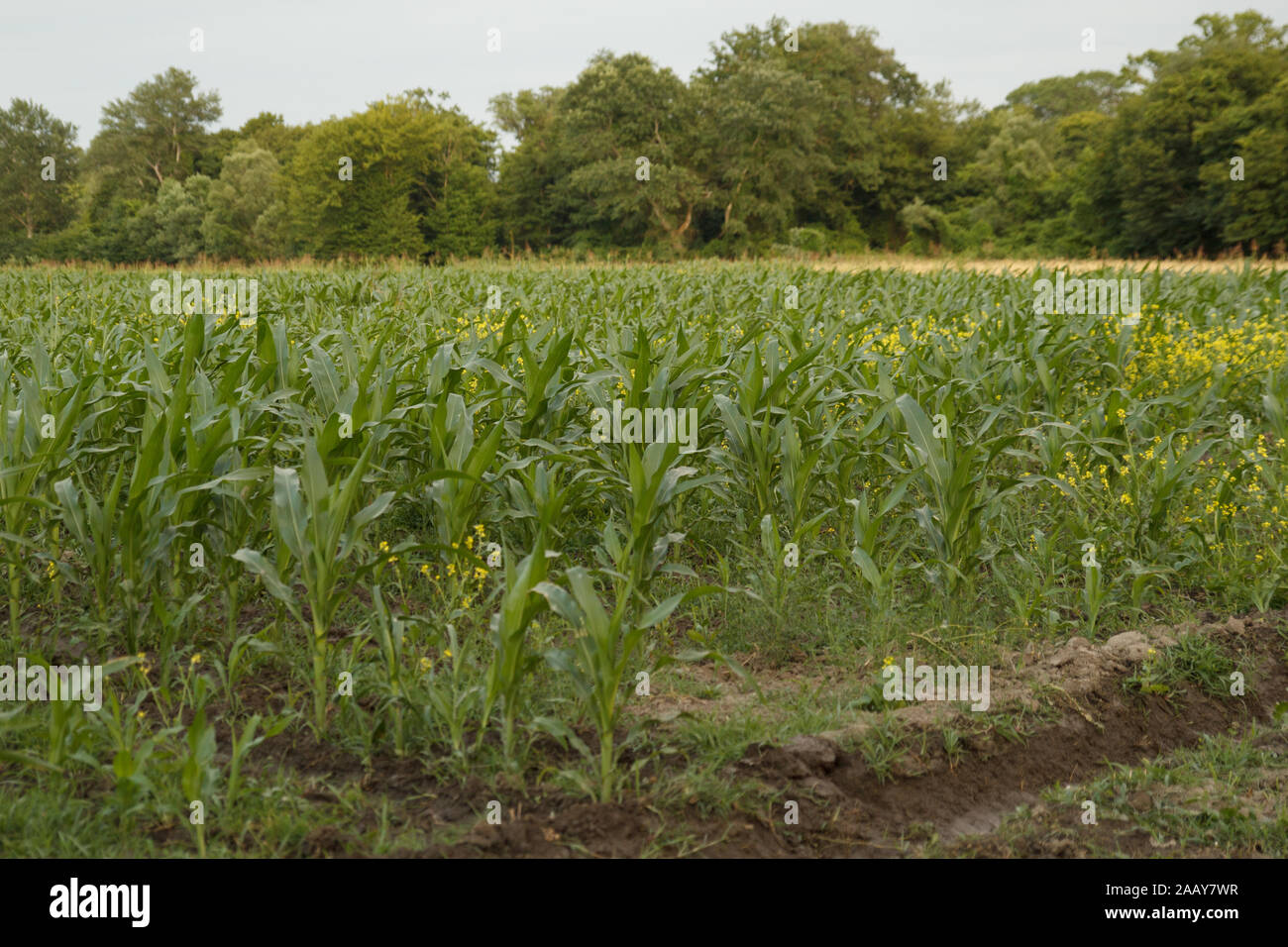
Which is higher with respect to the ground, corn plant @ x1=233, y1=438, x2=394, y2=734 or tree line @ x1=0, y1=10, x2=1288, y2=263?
tree line @ x1=0, y1=10, x2=1288, y2=263

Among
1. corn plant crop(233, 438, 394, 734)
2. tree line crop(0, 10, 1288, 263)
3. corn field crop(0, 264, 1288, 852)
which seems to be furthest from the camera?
tree line crop(0, 10, 1288, 263)

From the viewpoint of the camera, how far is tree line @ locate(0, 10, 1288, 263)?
1528 inches

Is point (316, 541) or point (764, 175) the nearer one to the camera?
point (316, 541)

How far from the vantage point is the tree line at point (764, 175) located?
127 feet

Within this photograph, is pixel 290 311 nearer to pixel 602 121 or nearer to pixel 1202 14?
pixel 602 121

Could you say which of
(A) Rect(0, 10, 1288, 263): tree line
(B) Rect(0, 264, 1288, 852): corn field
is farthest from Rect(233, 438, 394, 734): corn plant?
(A) Rect(0, 10, 1288, 263): tree line

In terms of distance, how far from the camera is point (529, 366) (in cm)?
511

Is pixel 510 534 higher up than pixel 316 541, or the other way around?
pixel 316 541

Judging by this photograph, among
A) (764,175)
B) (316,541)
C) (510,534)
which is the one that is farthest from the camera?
(764,175)

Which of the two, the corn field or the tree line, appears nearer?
the corn field

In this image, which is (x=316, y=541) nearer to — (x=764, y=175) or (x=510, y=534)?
(x=510, y=534)

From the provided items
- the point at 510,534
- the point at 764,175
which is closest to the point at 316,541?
the point at 510,534

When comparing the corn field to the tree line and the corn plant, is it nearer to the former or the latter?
the corn plant

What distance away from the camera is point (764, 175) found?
46.2 meters
